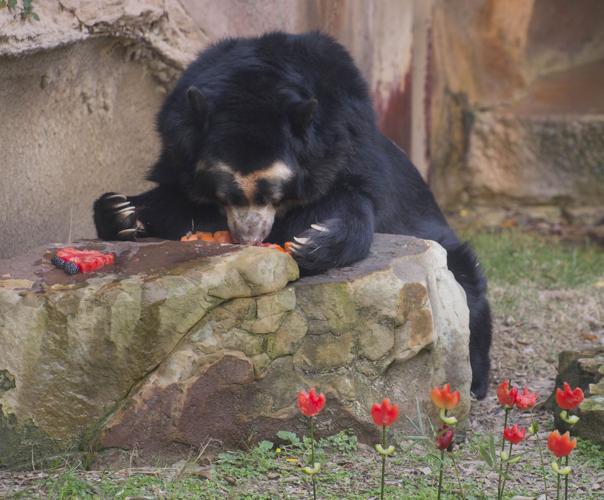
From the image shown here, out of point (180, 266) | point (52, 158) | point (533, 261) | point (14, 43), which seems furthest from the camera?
point (533, 261)

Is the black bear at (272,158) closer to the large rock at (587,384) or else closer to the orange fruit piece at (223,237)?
the orange fruit piece at (223,237)

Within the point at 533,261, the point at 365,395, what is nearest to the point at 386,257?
the point at 365,395

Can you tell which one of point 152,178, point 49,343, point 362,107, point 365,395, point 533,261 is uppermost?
point 362,107

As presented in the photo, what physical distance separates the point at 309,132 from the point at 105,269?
103 centimetres

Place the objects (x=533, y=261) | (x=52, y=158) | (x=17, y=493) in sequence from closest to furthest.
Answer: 1. (x=17, y=493)
2. (x=52, y=158)
3. (x=533, y=261)

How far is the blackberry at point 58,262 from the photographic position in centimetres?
364

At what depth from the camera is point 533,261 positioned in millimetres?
7320

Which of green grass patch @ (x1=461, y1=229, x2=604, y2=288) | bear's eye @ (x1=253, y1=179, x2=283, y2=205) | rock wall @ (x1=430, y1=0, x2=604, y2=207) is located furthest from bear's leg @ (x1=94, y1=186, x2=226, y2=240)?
rock wall @ (x1=430, y1=0, x2=604, y2=207)

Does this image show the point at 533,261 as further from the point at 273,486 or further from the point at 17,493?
the point at 17,493

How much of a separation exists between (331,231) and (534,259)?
3.93 m

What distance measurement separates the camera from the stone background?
499 cm

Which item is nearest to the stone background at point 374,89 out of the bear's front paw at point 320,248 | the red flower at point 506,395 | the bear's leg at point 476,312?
the bear's front paw at point 320,248

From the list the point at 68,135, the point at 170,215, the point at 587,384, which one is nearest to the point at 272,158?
the point at 170,215

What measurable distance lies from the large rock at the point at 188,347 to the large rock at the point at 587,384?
743 mm
